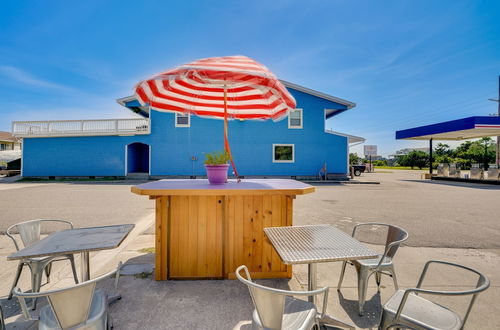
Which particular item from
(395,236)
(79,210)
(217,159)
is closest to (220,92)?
(217,159)

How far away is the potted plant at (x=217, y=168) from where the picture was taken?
312cm

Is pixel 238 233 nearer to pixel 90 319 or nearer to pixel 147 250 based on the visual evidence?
pixel 90 319

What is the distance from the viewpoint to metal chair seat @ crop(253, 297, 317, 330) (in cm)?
147

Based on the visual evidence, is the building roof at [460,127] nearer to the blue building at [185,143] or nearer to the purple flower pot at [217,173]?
the blue building at [185,143]

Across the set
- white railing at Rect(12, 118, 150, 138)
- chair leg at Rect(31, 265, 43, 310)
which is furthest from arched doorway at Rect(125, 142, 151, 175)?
chair leg at Rect(31, 265, 43, 310)

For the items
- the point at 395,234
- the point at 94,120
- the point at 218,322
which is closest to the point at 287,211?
the point at 395,234

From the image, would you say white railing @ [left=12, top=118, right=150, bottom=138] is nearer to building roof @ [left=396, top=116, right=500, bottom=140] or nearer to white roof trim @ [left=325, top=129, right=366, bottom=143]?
white roof trim @ [left=325, top=129, right=366, bottom=143]

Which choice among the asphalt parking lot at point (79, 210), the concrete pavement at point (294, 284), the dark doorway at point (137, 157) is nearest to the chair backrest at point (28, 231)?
the concrete pavement at point (294, 284)

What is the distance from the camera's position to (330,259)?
66.1 inches

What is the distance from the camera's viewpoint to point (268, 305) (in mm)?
1334

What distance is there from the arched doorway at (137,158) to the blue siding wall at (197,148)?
28.0 inches

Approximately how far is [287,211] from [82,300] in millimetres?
2135

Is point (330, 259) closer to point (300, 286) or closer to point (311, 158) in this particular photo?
point (300, 286)

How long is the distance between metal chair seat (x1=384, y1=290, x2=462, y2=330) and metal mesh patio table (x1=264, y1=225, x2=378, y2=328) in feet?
1.39
